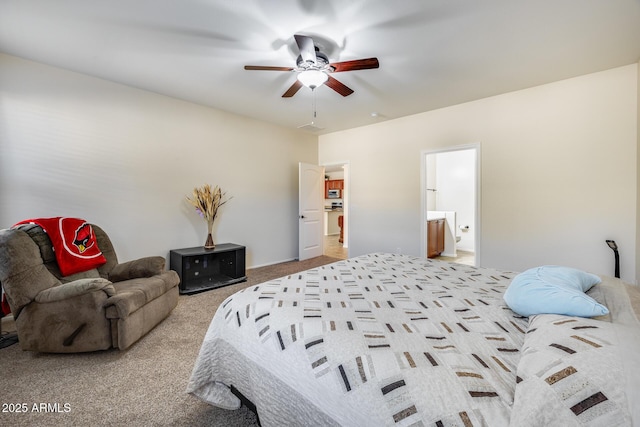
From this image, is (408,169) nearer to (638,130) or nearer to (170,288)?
(638,130)

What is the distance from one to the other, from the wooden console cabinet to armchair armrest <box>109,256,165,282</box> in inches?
28.1

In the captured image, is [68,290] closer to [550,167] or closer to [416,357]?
[416,357]

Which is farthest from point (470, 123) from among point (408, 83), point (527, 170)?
→ point (408, 83)

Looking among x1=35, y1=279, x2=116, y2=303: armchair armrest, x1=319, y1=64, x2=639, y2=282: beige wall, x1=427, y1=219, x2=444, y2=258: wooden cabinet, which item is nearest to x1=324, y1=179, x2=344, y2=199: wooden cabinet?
x1=427, y1=219, x2=444, y2=258: wooden cabinet

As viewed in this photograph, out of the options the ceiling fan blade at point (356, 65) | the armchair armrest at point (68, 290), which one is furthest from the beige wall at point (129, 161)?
the ceiling fan blade at point (356, 65)

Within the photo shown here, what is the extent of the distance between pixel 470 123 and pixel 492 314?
3.49 m

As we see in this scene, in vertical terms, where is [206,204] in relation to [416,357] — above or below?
above

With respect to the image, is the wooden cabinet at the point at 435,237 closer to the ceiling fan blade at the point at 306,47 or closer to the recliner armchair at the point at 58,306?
the ceiling fan blade at the point at 306,47

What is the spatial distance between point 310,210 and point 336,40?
3.53m

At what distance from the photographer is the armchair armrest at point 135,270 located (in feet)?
8.86

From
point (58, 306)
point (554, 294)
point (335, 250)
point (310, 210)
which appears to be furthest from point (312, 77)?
point (335, 250)

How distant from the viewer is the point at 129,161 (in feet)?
11.2

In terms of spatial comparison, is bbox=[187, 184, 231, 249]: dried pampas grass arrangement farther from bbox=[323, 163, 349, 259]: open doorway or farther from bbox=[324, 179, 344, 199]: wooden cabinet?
bbox=[324, 179, 344, 199]: wooden cabinet

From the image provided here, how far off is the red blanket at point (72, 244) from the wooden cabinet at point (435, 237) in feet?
15.6
